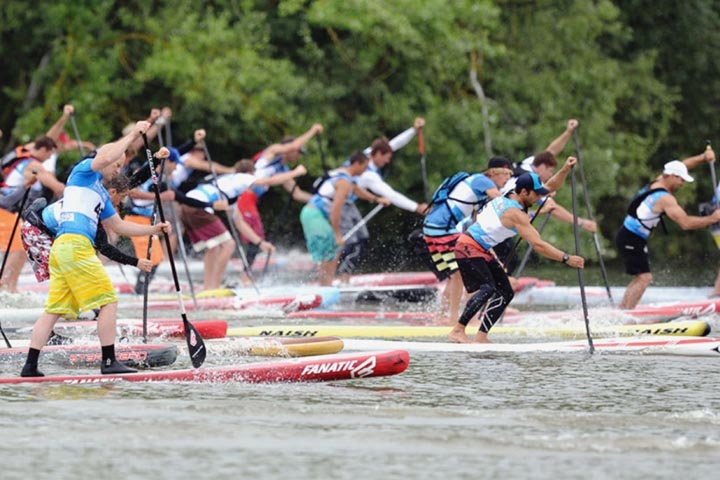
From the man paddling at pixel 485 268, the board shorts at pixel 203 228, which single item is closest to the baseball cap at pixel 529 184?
the man paddling at pixel 485 268

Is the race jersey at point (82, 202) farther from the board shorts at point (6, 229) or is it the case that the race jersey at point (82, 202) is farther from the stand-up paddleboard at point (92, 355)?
the board shorts at point (6, 229)

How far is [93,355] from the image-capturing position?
34.2 feet

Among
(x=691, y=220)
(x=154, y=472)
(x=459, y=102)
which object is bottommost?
(x=154, y=472)

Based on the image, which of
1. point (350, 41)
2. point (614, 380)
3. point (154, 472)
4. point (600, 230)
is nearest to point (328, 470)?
point (154, 472)

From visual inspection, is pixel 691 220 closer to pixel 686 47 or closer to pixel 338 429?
pixel 338 429

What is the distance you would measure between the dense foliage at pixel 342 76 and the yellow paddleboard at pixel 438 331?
32.6 feet

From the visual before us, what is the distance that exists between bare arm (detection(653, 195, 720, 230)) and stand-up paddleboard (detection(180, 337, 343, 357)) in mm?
4657

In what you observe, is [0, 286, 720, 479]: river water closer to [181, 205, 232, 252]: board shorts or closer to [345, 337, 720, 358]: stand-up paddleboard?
[345, 337, 720, 358]: stand-up paddleboard

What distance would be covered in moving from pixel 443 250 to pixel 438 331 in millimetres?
1154

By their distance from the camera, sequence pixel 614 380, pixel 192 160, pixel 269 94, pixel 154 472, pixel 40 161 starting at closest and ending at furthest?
pixel 154 472 → pixel 614 380 → pixel 40 161 → pixel 192 160 → pixel 269 94

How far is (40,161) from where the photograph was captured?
15820 millimetres

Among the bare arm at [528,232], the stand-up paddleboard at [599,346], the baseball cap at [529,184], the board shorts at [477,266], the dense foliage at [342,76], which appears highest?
the dense foliage at [342,76]

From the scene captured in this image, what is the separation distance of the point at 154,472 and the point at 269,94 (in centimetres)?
1627

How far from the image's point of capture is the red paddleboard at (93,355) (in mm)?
10211
